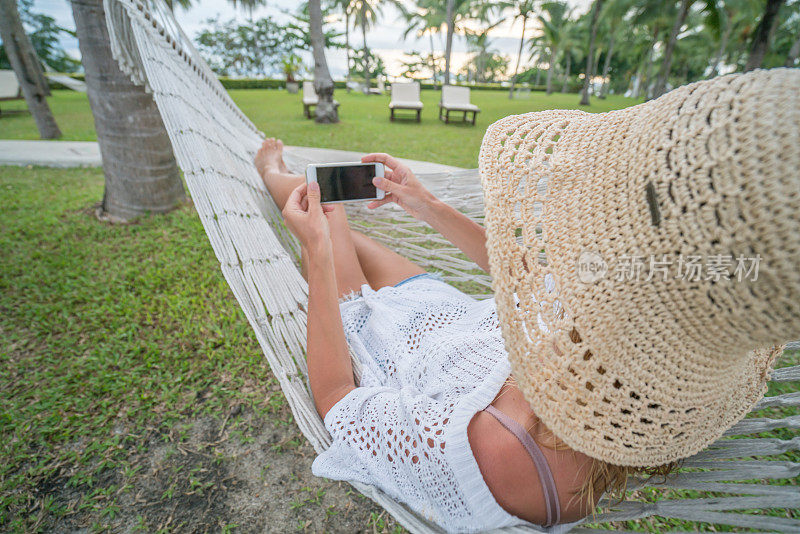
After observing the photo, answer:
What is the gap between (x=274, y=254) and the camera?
124 centimetres

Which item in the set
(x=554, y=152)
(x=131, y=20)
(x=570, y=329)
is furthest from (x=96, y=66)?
(x=570, y=329)

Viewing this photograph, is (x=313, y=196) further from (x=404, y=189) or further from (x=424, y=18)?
(x=424, y=18)

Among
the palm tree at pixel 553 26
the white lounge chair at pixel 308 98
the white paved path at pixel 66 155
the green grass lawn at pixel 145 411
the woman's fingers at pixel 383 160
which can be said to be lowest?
the green grass lawn at pixel 145 411

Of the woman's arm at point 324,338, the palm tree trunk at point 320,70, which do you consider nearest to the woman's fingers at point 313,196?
the woman's arm at point 324,338

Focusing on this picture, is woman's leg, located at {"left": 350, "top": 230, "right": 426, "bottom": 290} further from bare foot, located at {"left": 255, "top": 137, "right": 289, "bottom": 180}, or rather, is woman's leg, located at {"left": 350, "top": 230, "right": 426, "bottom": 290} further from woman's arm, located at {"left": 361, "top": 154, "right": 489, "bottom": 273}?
bare foot, located at {"left": 255, "top": 137, "right": 289, "bottom": 180}

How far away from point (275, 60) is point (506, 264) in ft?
113

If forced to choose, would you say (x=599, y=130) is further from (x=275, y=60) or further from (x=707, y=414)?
(x=275, y=60)

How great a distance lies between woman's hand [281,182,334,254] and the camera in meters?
0.92

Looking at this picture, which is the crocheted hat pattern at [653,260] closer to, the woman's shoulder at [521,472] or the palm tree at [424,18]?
the woman's shoulder at [521,472]

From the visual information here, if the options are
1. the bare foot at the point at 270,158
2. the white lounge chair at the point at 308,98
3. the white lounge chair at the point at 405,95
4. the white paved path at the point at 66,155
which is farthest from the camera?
the white lounge chair at the point at 308,98

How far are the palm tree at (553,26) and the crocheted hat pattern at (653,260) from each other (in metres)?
20.7

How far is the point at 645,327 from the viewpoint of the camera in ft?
1.48

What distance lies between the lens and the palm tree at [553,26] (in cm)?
1766

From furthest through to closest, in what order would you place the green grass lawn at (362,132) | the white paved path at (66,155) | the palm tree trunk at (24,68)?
the green grass lawn at (362,132)
the palm tree trunk at (24,68)
the white paved path at (66,155)
